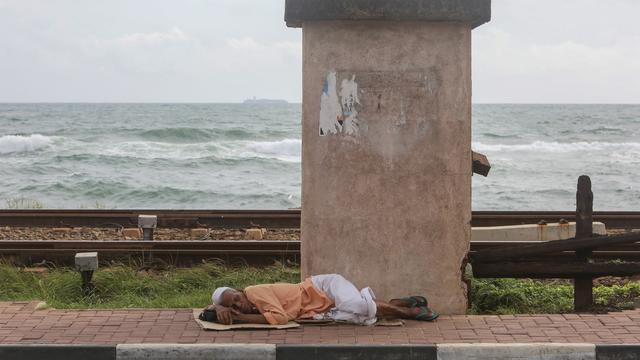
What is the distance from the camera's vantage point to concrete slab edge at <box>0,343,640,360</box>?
6.79 meters

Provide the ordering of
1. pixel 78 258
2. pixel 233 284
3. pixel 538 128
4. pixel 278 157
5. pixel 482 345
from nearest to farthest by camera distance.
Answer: pixel 482 345 < pixel 78 258 < pixel 233 284 < pixel 278 157 < pixel 538 128

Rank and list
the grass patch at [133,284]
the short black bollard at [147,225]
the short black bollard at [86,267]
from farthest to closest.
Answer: the short black bollard at [147,225], the short black bollard at [86,267], the grass patch at [133,284]

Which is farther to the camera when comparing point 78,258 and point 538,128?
point 538,128

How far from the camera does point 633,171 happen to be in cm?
3622

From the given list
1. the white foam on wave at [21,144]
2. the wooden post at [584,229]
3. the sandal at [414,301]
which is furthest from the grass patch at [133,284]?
the white foam on wave at [21,144]

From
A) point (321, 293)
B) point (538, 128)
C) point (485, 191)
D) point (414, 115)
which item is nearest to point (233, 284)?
point (321, 293)

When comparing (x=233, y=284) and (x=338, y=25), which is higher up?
(x=338, y=25)

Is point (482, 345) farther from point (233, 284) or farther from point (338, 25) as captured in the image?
point (233, 284)

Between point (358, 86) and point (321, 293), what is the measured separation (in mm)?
1732

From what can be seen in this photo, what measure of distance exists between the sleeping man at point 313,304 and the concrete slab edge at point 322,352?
2.46ft

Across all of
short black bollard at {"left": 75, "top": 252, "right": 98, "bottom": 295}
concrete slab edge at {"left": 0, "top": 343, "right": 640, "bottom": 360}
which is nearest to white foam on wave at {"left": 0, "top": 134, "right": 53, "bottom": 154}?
short black bollard at {"left": 75, "top": 252, "right": 98, "bottom": 295}

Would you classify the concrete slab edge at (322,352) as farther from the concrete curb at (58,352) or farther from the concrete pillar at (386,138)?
the concrete pillar at (386,138)

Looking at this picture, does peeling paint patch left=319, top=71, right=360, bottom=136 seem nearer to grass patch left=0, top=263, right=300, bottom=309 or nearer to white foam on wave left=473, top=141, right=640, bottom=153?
grass patch left=0, top=263, right=300, bottom=309

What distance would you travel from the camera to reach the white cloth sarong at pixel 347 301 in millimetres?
7625
